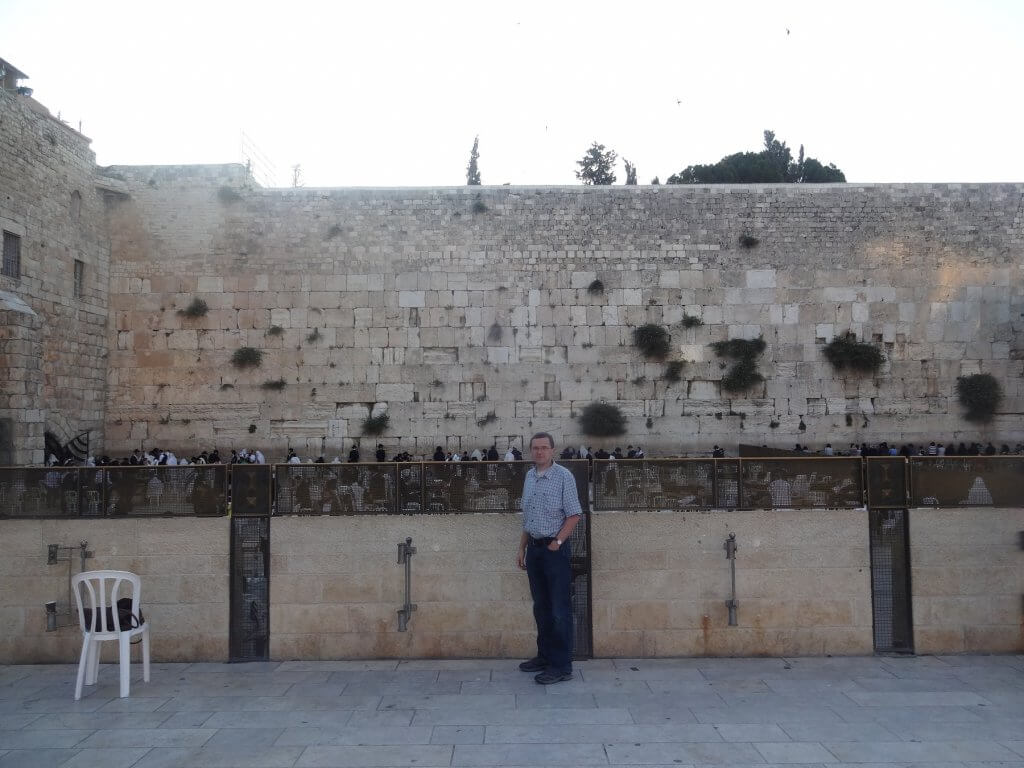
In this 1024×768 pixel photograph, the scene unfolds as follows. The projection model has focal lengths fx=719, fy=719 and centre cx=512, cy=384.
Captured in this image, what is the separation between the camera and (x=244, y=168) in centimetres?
1438

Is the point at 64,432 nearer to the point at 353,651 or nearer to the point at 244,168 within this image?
the point at 244,168

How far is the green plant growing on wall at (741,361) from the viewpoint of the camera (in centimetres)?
1407

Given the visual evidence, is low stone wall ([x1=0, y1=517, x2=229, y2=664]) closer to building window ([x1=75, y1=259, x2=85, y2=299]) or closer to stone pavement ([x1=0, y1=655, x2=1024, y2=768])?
stone pavement ([x1=0, y1=655, x2=1024, y2=768])

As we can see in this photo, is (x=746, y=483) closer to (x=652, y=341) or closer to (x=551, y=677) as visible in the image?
(x=551, y=677)

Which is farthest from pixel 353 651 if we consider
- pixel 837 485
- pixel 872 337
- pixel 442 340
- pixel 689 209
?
pixel 872 337

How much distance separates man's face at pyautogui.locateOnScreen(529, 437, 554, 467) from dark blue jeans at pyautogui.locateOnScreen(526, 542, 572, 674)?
55cm

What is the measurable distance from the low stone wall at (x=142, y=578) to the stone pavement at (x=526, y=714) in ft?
0.63

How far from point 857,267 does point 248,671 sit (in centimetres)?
1361

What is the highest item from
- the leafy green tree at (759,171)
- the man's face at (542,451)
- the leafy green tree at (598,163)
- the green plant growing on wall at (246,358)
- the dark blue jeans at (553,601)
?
the leafy green tree at (598,163)

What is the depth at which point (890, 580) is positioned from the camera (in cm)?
518

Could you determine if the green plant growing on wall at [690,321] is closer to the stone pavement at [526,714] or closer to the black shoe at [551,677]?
the stone pavement at [526,714]

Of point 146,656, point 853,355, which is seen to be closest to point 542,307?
point 853,355

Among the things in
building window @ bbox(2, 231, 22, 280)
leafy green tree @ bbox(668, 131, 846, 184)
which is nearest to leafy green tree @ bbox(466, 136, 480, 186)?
leafy green tree @ bbox(668, 131, 846, 184)

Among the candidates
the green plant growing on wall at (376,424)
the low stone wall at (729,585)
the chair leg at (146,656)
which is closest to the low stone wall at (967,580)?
the low stone wall at (729,585)
